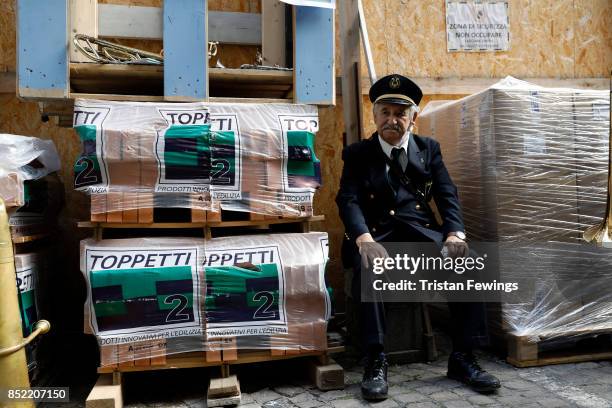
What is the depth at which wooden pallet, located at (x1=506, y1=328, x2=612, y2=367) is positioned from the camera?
10.1 feet

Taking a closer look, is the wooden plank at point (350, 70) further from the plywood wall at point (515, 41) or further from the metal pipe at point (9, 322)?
the metal pipe at point (9, 322)

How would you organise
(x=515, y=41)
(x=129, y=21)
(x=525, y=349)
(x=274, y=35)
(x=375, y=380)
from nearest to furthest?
(x=375, y=380) < (x=525, y=349) < (x=274, y=35) < (x=129, y=21) < (x=515, y=41)

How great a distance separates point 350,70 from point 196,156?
6.15 ft

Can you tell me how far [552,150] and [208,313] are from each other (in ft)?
7.57

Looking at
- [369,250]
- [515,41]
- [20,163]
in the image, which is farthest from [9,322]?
[515,41]

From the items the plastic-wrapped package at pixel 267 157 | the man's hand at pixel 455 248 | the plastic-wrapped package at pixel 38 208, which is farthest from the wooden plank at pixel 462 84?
the plastic-wrapped package at pixel 38 208

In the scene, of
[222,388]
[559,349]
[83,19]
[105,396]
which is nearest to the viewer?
[105,396]

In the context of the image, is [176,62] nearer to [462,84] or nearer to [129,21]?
[129,21]

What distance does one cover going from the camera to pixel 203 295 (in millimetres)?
2641

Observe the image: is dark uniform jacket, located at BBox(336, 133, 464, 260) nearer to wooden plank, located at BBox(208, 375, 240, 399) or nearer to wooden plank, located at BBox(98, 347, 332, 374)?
wooden plank, located at BBox(98, 347, 332, 374)

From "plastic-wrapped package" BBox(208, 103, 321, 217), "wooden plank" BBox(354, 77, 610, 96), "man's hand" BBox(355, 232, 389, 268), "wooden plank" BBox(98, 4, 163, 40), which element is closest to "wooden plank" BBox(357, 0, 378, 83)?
"wooden plank" BBox(354, 77, 610, 96)

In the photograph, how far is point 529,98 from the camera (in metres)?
3.17

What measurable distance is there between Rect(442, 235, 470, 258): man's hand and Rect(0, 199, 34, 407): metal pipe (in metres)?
2.24

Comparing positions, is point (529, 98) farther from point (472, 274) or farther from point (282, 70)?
point (282, 70)
